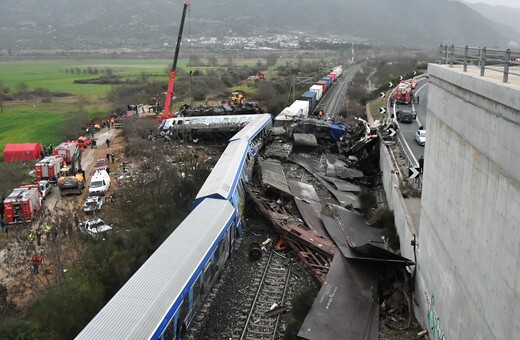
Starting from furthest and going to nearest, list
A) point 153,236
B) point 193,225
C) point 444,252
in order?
point 153,236 < point 193,225 < point 444,252

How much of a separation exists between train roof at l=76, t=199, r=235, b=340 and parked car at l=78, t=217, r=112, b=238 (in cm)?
526

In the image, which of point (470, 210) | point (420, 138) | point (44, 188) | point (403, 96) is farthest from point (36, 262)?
point (403, 96)

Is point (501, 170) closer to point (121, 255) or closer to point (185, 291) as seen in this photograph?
point (185, 291)

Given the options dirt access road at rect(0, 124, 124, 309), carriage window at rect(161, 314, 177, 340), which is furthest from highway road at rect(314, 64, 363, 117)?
carriage window at rect(161, 314, 177, 340)

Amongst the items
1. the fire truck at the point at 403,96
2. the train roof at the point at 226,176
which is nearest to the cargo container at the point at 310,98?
the fire truck at the point at 403,96

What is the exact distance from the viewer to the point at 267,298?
1421 centimetres

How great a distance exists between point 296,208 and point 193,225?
6720 millimetres

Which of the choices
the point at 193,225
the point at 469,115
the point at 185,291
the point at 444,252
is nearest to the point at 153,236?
the point at 193,225

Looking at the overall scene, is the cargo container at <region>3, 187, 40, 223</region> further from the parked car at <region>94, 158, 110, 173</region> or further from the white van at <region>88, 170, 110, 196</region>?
the parked car at <region>94, 158, 110, 173</region>

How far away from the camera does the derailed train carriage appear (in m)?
9.55

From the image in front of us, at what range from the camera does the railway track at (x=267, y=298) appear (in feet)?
41.3

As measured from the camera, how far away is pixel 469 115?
8664 mm

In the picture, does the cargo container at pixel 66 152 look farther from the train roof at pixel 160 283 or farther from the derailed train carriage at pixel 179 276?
the train roof at pixel 160 283

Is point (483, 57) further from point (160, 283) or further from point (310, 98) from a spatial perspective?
point (310, 98)
